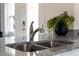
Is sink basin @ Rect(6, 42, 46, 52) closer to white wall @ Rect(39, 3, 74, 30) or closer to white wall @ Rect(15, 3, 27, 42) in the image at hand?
white wall @ Rect(15, 3, 27, 42)

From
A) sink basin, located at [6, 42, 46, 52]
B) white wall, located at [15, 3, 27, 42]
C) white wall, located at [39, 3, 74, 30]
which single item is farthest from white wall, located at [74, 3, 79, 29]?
sink basin, located at [6, 42, 46, 52]

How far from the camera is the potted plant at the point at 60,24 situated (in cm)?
235

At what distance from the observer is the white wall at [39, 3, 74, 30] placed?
7.86 feet

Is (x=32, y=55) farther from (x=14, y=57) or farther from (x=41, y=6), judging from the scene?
(x=41, y=6)

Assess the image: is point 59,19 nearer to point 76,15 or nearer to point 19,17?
point 76,15

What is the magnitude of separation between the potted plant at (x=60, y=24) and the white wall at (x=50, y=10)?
2.7 inches

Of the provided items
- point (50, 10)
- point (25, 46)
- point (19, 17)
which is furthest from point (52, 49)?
point (50, 10)

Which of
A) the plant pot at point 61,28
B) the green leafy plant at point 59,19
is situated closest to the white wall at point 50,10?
the green leafy plant at point 59,19

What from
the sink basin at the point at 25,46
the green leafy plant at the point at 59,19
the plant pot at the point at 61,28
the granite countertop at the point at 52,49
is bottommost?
the sink basin at the point at 25,46

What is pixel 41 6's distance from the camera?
2416 mm

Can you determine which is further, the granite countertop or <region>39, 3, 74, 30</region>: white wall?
<region>39, 3, 74, 30</region>: white wall

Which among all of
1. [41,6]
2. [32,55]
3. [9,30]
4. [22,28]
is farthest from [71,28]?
[32,55]

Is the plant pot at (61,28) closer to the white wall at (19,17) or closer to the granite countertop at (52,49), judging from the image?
the granite countertop at (52,49)

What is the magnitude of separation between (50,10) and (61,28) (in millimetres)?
300
